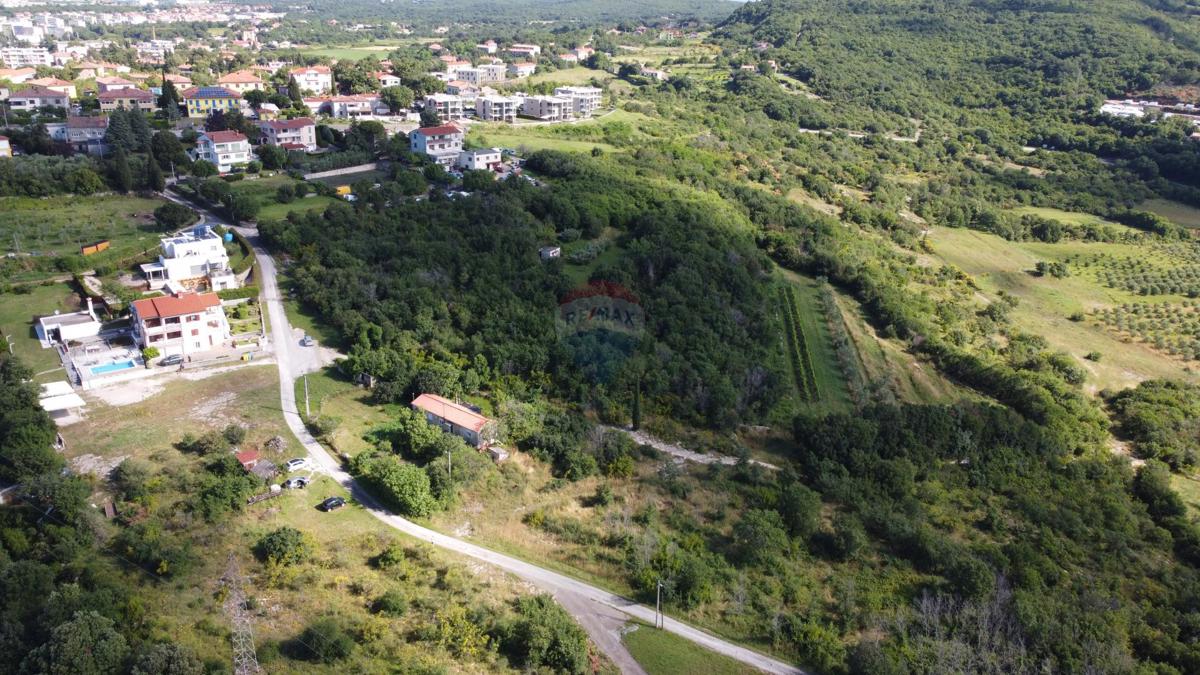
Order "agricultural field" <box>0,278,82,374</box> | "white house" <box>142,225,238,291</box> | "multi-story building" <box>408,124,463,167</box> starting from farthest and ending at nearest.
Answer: "multi-story building" <box>408,124,463,167</box> < "white house" <box>142,225,238,291</box> < "agricultural field" <box>0,278,82,374</box>

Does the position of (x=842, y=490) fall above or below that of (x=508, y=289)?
below

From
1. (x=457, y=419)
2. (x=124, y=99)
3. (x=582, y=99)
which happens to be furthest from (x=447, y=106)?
(x=457, y=419)

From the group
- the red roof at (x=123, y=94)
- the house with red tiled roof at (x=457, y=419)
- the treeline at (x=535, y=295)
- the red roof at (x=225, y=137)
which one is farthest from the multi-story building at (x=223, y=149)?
the house with red tiled roof at (x=457, y=419)

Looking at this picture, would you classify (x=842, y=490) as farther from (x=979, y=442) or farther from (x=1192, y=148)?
(x=1192, y=148)

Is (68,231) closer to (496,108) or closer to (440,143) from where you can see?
(440,143)

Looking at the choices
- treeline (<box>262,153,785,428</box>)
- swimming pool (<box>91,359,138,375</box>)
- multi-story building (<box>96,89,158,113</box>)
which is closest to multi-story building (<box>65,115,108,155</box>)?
multi-story building (<box>96,89,158,113</box>)

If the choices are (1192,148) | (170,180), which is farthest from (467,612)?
(1192,148)

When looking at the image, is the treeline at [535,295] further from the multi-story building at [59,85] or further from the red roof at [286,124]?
the multi-story building at [59,85]

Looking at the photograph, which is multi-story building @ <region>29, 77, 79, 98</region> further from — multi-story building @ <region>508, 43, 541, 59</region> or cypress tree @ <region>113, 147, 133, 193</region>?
multi-story building @ <region>508, 43, 541, 59</region>
